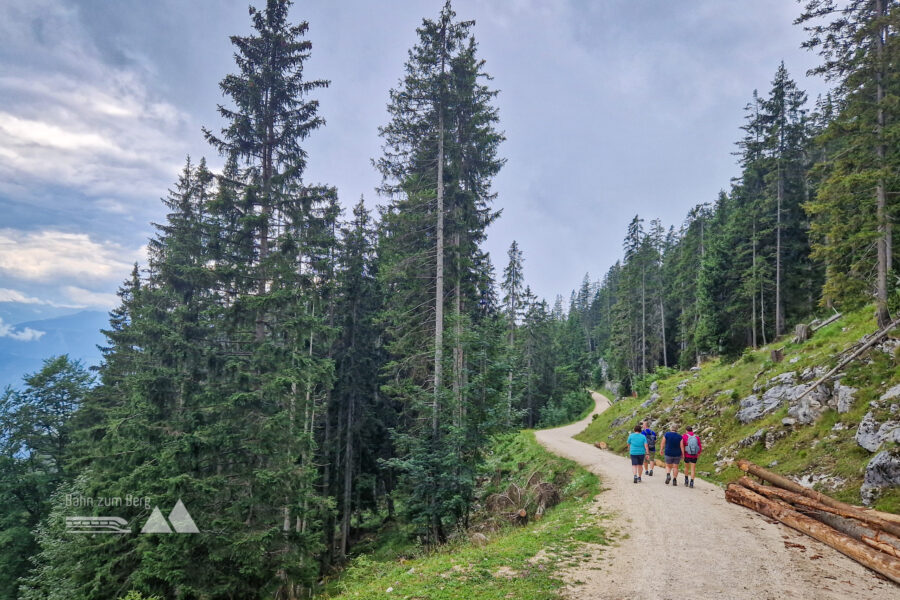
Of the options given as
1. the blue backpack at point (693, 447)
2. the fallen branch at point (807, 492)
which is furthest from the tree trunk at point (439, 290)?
the fallen branch at point (807, 492)

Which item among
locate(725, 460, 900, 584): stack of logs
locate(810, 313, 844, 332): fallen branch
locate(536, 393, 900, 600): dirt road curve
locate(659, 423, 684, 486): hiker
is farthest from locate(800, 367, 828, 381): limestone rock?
locate(536, 393, 900, 600): dirt road curve

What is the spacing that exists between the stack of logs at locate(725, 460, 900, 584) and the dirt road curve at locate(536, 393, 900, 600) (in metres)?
0.20

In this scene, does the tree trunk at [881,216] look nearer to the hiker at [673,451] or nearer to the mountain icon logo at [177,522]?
the hiker at [673,451]

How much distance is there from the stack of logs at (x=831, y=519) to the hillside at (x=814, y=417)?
0.99 metres

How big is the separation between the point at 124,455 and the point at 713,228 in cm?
5121

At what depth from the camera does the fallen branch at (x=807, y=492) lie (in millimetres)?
7262

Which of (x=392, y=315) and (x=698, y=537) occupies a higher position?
(x=392, y=315)

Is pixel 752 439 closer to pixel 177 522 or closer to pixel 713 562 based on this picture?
pixel 713 562

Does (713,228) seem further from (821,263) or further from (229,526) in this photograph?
(229,526)

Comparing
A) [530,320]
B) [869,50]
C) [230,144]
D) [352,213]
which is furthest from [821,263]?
[230,144]

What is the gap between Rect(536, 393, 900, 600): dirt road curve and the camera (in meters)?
5.69

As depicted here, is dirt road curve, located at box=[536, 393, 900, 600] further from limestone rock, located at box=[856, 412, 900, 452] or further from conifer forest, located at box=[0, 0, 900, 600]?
conifer forest, located at box=[0, 0, 900, 600]

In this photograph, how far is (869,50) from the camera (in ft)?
47.3

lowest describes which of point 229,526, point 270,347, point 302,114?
point 229,526
